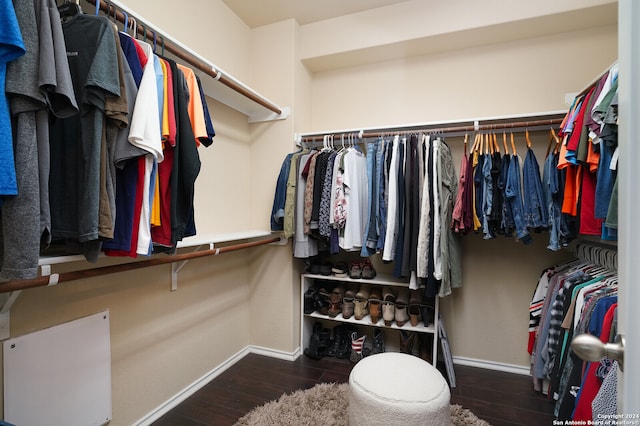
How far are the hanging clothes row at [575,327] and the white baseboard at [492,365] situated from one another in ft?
0.76

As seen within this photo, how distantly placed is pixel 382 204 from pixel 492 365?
5.03 feet

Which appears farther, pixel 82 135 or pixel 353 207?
pixel 353 207

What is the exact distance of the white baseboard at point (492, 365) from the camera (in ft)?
7.38

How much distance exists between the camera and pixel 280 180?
235cm

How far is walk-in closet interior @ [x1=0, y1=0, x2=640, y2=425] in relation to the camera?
0.99 metres

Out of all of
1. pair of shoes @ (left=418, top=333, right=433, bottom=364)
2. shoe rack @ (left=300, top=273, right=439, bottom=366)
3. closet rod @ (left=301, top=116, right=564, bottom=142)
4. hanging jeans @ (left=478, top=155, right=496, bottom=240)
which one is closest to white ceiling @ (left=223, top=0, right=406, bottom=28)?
closet rod @ (left=301, top=116, right=564, bottom=142)

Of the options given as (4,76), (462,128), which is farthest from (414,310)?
(4,76)

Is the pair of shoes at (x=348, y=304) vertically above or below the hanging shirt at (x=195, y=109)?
below

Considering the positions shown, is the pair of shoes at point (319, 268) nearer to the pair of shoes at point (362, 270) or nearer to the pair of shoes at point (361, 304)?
the pair of shoes at point (362, 270)

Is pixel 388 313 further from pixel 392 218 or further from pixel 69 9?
pixel 69 9

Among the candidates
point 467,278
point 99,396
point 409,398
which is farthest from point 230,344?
point 467,278

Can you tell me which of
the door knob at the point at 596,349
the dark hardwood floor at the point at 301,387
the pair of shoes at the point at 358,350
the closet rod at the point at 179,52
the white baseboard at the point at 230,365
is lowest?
the dark hardwood floor at the point at 301,387

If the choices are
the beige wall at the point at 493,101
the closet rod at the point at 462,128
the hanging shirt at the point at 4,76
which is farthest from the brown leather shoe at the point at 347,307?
the hanging shirt at the point at 4,76

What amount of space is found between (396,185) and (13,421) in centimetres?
216
